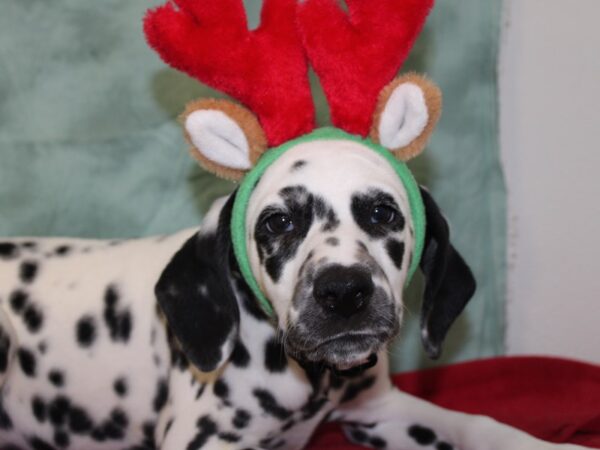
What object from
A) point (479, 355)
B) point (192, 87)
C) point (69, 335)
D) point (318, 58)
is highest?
point (318, 58)

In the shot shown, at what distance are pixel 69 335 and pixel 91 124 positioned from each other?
736 mm

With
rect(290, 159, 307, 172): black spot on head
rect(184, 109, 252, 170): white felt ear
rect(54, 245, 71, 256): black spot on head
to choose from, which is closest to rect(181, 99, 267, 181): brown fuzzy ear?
rect(184, 109, 252, 170): white felt ear

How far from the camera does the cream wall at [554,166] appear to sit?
298 centimetres

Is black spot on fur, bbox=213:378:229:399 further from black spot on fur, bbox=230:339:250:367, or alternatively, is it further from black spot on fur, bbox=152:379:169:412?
black spot on fur, bbox=152:379:169:412

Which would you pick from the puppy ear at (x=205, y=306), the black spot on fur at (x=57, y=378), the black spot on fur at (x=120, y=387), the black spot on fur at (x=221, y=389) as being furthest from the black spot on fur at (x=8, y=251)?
the black spot on fur at (x=221, y=389)

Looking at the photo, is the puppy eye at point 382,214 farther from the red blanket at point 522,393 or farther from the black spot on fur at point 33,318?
the black spot on fur at point 33,318

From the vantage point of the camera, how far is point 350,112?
7.41 ft

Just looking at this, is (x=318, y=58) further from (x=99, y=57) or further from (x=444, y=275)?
(x=99, y=57)

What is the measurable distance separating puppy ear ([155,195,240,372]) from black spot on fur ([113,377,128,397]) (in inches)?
11.7

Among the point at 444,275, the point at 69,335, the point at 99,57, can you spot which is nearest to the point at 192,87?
the point at 99,57

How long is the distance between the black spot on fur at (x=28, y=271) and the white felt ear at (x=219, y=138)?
0.68 meters

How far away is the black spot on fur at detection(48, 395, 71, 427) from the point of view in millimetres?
2570

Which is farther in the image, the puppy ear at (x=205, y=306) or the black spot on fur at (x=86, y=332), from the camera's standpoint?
the black spot on fur at (x=86, y=332)

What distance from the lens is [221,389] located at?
2365 millimetres
